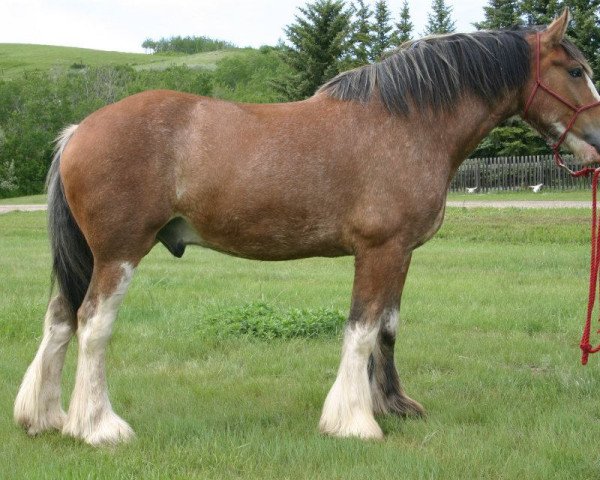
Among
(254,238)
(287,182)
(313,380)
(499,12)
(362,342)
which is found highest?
(499,12)

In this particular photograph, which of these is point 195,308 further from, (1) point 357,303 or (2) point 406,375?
(1) point 357,303

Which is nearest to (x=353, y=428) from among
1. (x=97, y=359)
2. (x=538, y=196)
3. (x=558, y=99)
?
(x=97, y=359)

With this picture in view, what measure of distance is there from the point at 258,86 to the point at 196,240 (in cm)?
6009

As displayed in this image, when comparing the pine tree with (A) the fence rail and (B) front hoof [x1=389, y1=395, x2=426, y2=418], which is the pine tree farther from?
(B) front hoof [x1=389, y1=395, x2=426, y2=418]

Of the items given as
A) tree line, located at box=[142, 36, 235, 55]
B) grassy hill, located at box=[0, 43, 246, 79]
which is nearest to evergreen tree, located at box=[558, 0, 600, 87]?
grassy hill, located at box=[0, 43, 246, 79]

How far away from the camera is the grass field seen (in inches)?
150

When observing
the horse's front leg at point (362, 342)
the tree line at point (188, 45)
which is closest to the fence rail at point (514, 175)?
the horse's front leg at point (362, 342)

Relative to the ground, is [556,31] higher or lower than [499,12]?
lower

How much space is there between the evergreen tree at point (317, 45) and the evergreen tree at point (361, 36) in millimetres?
700

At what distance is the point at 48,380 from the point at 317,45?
29755 mm

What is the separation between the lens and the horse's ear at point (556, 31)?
4.54 m

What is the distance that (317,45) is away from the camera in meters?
32.5

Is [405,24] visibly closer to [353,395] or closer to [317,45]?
[317,45]

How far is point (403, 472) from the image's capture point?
3633 mm
